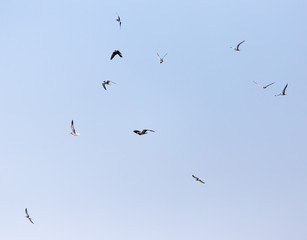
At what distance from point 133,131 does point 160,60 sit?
1503 cm

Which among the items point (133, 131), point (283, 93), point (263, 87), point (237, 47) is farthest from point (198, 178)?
point (237, 47)

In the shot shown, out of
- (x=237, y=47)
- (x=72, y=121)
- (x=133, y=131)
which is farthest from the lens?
(x=237, y=47)

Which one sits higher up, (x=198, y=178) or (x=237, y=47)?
(x=237, y=47)

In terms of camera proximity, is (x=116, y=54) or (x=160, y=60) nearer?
(x=116, y=54)

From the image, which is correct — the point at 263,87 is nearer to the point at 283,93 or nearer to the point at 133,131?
the point at 283,93

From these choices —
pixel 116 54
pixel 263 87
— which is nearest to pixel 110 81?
pixel 116 54

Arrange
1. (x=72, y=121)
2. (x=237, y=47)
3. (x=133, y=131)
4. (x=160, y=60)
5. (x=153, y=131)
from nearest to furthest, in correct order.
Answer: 1. (x=153, y=131)
2. (x=133, y=131)
3. (x=72, y=121)
4. (x=160, y=60)
5. (x=237, y=47)

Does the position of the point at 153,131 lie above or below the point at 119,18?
below

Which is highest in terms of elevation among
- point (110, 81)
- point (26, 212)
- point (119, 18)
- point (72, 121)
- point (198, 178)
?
point (119, 18)

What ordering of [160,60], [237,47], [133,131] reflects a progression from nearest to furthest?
[133,131]
[160,60]
[237,47]

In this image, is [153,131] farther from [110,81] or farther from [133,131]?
[110,81]

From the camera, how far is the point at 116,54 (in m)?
47.4

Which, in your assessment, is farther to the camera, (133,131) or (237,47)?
(237,47)

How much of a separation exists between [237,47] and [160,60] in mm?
14293
